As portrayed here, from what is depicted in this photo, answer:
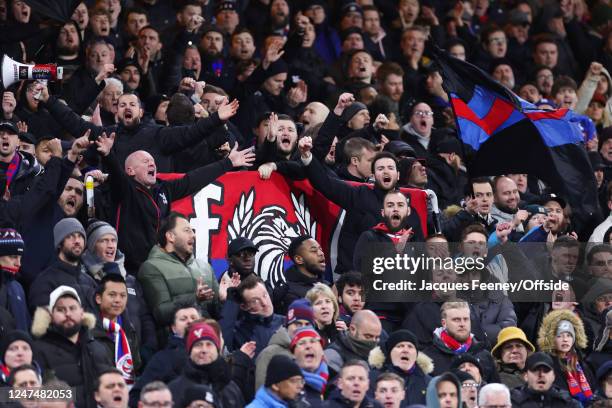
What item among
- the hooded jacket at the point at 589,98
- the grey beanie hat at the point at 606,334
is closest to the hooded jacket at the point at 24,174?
the grey beanie hat at the point at 606,334

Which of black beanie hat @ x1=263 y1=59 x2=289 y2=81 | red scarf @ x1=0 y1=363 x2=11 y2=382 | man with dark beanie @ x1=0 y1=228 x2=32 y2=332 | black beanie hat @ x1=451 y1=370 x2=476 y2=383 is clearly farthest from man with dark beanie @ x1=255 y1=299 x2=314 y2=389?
black beanie hat @ x1=263 y1=59 x2=289 y2=81

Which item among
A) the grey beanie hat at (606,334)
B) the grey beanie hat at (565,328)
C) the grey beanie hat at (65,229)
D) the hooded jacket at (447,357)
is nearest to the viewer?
the grey beanie hat at (65,229)

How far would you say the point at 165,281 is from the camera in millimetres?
15789

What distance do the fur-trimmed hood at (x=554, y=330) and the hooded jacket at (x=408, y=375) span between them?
1.73 meters

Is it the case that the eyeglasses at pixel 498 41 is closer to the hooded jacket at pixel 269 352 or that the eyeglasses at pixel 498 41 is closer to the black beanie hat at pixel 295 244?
the black beanie hat at pixel 295 244

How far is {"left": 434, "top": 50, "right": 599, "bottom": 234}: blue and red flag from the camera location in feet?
60.2

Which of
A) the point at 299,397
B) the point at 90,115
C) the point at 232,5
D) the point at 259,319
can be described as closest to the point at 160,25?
the point at 232,5

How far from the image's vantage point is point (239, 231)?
17.3 m

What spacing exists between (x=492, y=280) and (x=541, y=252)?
72 centimetres

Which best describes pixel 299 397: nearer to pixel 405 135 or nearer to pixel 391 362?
pixel 391 362

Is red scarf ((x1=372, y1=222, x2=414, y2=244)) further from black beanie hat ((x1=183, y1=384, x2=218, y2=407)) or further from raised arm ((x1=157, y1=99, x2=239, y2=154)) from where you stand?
black beanie hat ((x1=183, y1=384, x2=218, y2=407))

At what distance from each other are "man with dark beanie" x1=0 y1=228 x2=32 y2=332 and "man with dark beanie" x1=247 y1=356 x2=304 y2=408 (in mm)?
1838

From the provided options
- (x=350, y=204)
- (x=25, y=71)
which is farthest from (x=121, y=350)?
(x=350, y=204)

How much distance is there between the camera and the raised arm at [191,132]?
16.9m
